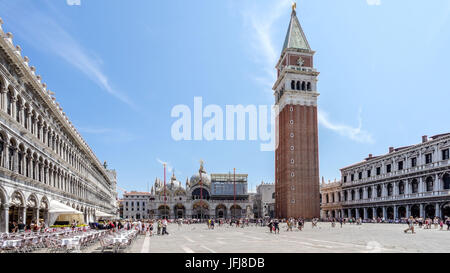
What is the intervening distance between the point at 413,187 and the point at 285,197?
90.4 ft

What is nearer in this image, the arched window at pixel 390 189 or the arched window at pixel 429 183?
the arched window at pixel 429 183

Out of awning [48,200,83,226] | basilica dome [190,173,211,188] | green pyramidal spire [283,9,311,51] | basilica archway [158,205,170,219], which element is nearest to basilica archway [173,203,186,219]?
basilica archway [158,205,170,219]

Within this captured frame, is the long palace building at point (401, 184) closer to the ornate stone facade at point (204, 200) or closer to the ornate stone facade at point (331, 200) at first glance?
the ornate stone facade at point (331, 200)

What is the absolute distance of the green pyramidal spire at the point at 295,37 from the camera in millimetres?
88688

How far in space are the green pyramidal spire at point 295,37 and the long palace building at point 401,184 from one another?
29328 mm

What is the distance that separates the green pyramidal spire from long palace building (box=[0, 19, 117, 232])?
5968 cm

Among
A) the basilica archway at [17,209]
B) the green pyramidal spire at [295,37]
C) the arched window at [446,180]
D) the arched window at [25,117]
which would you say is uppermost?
the green pyramidal spire at [295,37]

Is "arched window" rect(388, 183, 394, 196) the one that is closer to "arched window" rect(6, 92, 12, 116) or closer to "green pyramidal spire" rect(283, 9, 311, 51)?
"green pyramidal spire" rect(283, 9, 311, 51)

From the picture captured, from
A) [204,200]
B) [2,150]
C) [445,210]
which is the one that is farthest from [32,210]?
[204,200]

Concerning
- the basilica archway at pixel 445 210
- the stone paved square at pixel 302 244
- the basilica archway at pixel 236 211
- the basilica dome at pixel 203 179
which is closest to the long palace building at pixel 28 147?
the stone paved square at pixel 302 244

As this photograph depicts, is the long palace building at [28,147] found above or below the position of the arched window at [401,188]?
above
